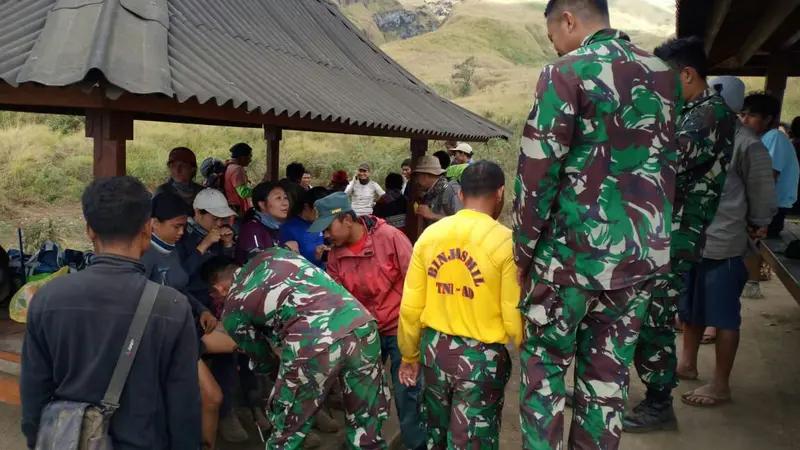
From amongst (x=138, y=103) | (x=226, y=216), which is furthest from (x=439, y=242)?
(x=226, y=216)

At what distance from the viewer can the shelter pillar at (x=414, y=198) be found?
654cm

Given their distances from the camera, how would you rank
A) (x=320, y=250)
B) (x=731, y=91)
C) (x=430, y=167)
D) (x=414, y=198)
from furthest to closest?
(x=414, y=198) → (x=430, y=167) → (x=320, y=250) → (x=731, y=91)

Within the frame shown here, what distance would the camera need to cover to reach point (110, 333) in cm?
191

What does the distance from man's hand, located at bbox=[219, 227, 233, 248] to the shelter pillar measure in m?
2.89

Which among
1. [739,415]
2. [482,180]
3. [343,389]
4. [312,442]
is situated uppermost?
[482,180]

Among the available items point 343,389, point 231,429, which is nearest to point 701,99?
point 343,389

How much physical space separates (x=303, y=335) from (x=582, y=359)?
122 cm

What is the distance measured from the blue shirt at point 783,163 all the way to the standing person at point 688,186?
2208mm

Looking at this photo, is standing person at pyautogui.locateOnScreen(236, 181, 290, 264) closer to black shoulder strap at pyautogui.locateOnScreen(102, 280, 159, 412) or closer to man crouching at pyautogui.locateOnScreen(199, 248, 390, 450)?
man crouching at pyautogui.locateOnScreen(199, 248, 390, 450)

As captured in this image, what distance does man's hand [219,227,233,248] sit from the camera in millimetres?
3826

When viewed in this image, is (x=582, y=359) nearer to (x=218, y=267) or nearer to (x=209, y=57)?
(x=218, y=267)

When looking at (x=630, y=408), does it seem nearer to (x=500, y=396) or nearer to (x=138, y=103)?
(x=500, y=396)

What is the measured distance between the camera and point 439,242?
8.55ft

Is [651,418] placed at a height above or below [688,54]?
below
